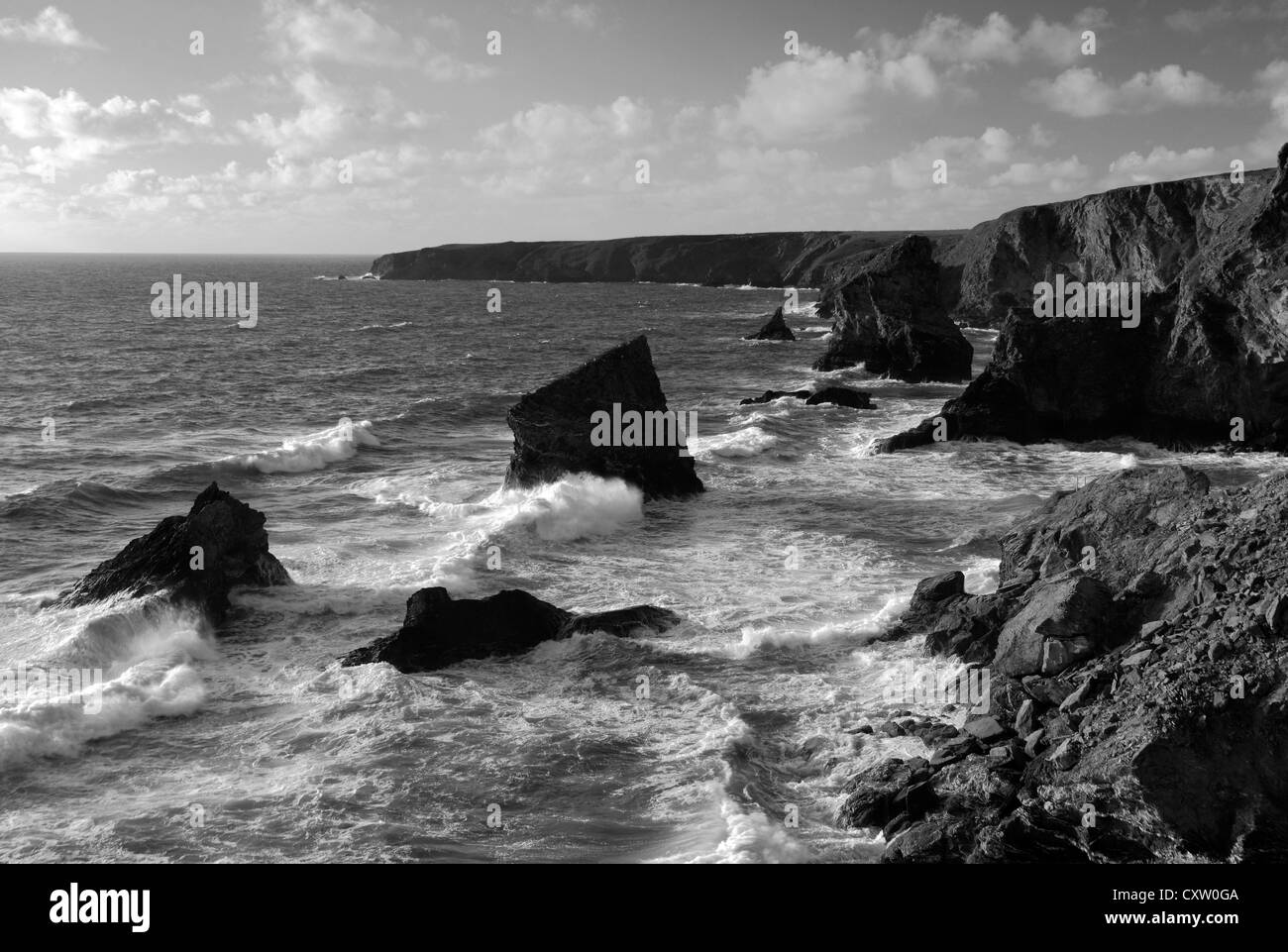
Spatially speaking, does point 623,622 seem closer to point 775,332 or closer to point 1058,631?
point 1058,631

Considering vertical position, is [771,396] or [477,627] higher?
[771,396]

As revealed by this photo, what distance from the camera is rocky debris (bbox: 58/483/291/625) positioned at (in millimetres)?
22250

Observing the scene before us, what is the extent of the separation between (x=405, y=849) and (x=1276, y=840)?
1074 cm

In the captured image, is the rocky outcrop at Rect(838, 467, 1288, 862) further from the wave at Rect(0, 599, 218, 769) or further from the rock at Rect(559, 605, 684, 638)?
the wave at Rect(0, 599, 218, 769)

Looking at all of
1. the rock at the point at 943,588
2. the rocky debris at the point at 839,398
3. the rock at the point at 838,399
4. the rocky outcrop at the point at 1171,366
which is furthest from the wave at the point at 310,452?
the rock at the point at 943,588

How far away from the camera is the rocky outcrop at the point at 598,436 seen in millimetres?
32750

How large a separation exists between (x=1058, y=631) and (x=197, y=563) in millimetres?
17649

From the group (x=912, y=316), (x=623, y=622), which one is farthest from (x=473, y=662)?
(x=912, y=316)

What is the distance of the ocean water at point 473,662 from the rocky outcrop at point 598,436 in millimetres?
906

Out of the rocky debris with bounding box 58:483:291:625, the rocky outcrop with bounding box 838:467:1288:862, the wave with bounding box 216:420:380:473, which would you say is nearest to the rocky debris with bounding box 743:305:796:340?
the wave with bounding box 216:420:380:473

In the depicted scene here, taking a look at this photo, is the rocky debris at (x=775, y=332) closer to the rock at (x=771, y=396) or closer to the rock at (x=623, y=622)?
the rock at (x=771, y=396)

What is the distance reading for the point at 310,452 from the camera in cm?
3972

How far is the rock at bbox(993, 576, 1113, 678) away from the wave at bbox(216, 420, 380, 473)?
2873cm

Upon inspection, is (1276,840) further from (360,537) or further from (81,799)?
(360,537)
